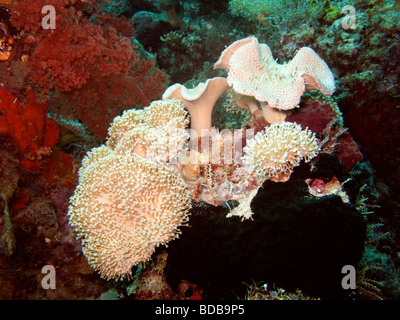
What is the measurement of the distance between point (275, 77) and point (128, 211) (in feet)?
6.83

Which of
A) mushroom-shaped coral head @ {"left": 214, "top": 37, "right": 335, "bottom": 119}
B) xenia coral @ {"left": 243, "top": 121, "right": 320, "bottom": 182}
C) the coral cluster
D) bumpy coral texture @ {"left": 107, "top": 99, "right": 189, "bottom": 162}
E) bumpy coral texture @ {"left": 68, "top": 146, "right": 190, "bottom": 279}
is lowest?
bumpy coral texture @ {"left": 68, "top": 146, "right": 190, "bottom": 279}

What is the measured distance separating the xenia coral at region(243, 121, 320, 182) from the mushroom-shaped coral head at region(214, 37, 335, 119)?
1.29 feet

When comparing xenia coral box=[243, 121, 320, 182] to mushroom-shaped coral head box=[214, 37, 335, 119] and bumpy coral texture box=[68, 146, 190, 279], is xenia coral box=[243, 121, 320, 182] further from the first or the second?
bumpy coral texture box=[68, 146, 190, 279]

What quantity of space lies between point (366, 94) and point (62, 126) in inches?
197

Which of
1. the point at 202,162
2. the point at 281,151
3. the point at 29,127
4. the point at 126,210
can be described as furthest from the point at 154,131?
the point at 29,127

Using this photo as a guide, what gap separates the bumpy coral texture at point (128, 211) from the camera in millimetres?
2139

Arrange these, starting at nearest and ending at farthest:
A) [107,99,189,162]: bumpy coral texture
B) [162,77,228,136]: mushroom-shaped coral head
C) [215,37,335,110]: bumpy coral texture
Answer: [215,37,335,110]: bumpy coral texture → [107,99,189,162]: bumpy coral texture → [162,77,228,136]: mushroom-shaped coral head

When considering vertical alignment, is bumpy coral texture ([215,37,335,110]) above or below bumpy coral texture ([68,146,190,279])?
above

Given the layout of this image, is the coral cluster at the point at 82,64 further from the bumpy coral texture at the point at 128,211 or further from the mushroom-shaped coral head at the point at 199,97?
the bumpy coral texture at the point at 128,211

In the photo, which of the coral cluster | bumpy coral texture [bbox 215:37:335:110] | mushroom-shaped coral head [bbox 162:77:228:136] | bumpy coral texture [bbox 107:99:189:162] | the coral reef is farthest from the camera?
the coral cluster

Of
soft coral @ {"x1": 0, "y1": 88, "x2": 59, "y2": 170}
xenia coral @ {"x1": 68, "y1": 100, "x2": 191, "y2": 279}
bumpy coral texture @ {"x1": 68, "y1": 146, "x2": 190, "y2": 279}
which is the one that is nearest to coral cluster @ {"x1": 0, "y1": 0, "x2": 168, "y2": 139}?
soft coral @ {"x1": 0, "y1": 88, "x2": 59, "y2": 170}

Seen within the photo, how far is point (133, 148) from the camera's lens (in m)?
2.66

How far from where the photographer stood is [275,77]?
256cm

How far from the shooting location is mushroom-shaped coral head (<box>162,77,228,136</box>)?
2877 millimetres
